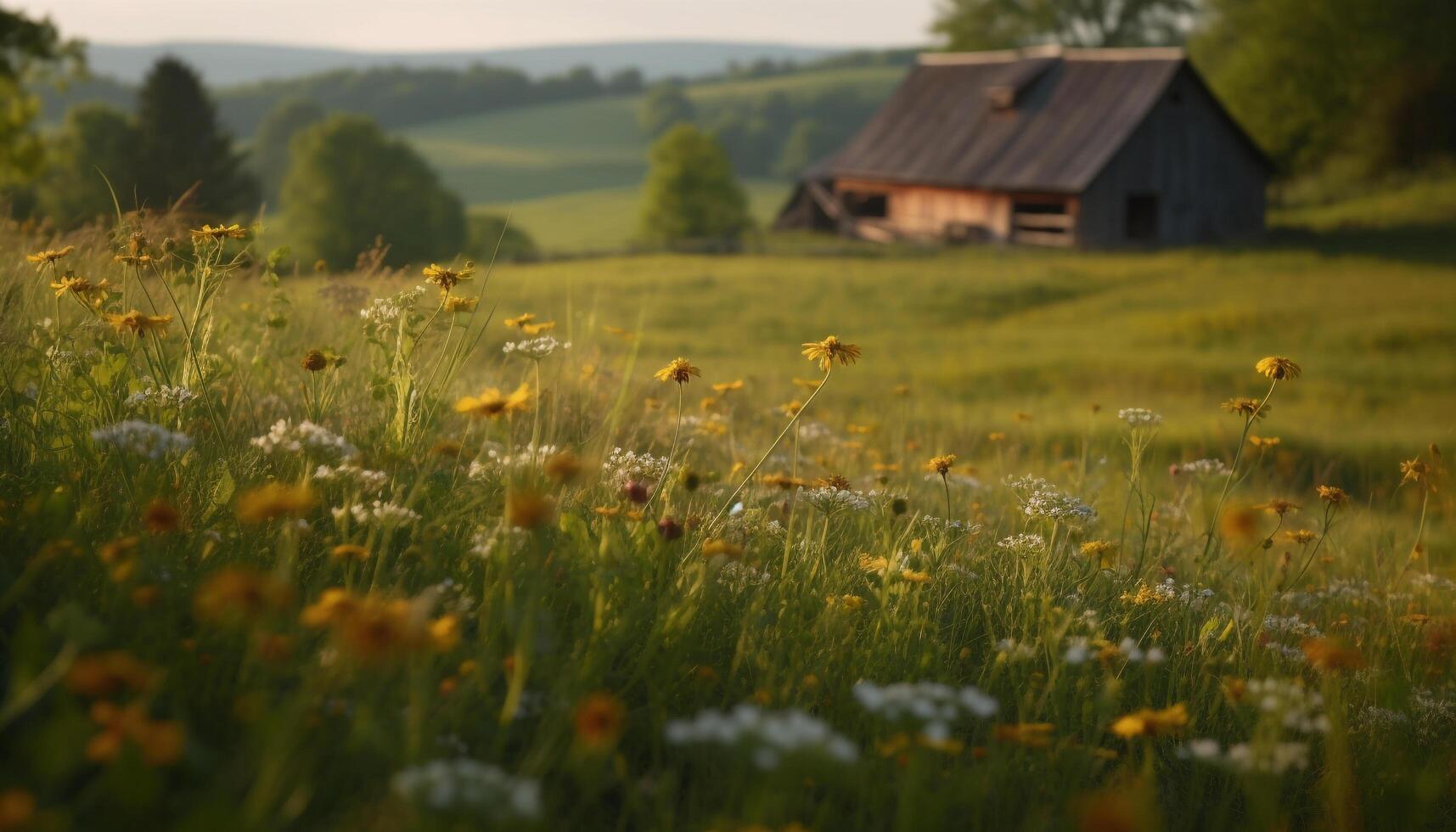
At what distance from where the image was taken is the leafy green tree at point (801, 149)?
281 ft

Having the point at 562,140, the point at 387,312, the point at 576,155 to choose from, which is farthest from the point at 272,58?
the point at 387,312

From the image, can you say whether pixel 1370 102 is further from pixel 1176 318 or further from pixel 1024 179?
pixel 1176 318

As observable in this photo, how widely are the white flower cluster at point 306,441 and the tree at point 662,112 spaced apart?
9432 centimetres

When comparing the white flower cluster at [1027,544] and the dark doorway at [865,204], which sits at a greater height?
the dark doorway at [865,204]

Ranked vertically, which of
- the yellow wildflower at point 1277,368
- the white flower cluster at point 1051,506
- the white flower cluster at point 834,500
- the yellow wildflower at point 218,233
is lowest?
the white flower cluster at point 1051,506

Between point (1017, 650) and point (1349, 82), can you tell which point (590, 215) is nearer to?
point (1349, 82)

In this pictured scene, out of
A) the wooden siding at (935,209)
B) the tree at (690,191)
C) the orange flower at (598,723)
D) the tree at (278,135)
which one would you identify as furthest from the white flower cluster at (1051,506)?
the tree at (278,135)

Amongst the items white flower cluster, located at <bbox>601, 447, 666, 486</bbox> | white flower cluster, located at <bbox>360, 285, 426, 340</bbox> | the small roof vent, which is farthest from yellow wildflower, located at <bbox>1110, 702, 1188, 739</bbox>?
the small roof vent

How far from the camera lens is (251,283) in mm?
6547

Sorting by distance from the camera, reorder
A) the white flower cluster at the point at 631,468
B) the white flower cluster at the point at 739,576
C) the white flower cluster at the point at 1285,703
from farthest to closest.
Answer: the white flower cluster at the point at 631,468, the white flower cluster at the point at 739,576, the white flower cluster at the point at 1285,703

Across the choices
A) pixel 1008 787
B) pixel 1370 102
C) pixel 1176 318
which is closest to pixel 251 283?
pixel 1008 787

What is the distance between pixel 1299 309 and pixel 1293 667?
62.0 ft

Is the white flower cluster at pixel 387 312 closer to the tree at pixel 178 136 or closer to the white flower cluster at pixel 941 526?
the white flower cluster at pixel 941 526

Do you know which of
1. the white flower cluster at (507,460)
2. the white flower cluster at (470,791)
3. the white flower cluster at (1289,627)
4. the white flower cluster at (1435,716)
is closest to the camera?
the white flower cluster at (470,791)
